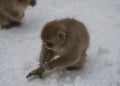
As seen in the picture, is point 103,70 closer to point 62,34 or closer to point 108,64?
point 108,64

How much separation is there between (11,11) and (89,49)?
5.97 ft

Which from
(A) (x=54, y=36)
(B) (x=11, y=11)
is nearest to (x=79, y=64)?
(A) (x=54, y=36)

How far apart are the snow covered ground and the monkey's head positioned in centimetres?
57

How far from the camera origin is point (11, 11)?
6.51 meters

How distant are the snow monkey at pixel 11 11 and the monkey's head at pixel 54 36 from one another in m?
2.22

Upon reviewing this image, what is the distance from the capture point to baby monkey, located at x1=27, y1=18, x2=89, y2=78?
4223 mm

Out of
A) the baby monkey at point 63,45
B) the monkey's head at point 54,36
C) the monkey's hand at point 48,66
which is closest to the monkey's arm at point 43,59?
the baby monkey at point 63,45

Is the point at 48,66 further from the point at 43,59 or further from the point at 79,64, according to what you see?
the point at 79,64

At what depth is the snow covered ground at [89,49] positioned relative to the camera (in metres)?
4.71

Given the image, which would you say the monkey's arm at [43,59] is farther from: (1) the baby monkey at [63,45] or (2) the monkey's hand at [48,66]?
(2) the monkey's hand at [48,66]

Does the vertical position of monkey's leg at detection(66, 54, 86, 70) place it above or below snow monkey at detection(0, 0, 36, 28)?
below

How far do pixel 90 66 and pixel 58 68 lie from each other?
45cm

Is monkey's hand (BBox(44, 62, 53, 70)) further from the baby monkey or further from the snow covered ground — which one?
the snow covered ground

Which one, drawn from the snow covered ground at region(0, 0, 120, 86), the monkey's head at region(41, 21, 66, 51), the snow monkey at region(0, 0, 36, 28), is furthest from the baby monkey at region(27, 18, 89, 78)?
the snow monkey at region(0, 0, 36, 28)
